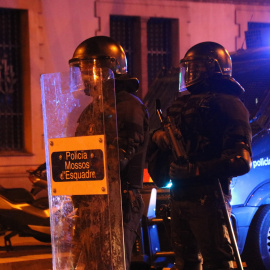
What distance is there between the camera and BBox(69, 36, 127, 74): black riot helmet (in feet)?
15.1

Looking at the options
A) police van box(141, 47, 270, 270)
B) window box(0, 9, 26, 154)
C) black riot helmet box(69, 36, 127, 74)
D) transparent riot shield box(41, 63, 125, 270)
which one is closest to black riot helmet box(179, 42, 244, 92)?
black riot helmet box(69, 36, 127, 74)

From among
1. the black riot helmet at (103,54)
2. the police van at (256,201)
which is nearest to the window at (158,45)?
the police van at (256,201)

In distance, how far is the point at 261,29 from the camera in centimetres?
1614

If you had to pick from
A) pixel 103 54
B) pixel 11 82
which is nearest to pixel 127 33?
pixel 11 82

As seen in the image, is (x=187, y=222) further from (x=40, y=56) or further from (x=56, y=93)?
(x=40, y=56)

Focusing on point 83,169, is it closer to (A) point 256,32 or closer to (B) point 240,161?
(B) point 240,161

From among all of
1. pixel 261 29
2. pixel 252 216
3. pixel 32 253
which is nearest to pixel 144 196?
pixel 252 216

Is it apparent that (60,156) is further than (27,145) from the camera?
No

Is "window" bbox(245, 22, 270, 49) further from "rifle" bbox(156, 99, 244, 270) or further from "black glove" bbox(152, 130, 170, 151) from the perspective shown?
"rifle" bbox(156, 99, 244, 270)

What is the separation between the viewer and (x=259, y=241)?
20.4 ft

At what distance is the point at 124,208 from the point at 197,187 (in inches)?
19.3

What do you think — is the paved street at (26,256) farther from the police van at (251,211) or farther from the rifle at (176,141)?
the rifle at (176,141)

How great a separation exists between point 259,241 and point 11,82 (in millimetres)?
8668

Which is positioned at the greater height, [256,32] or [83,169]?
[256,32]
